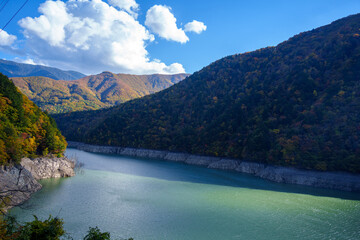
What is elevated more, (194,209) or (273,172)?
(273,172)

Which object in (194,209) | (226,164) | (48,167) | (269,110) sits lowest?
(194,209)

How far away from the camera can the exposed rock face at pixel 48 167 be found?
120 ft

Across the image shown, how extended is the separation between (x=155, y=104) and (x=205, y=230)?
98.9 metres

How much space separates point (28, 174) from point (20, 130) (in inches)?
337

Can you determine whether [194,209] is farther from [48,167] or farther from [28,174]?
[48,167]

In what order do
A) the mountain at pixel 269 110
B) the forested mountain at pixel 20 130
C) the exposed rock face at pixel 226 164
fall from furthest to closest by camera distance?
the exposed rock face at pixel 226 164
the mountain at pixel 269 110
the forested mountain at pixel 20 130

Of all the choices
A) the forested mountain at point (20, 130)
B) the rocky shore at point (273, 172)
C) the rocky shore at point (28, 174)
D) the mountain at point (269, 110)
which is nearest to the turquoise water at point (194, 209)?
the rocky shore at point (28, 174)

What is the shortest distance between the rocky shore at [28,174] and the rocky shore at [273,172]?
133 ft

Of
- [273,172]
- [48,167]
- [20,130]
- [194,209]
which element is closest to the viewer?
[194,209]

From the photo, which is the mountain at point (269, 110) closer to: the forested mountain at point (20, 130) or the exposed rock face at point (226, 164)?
the exposed rock face at point (226, 164)

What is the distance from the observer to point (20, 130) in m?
35.7

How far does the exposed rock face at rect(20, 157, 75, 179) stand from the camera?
36.7 m

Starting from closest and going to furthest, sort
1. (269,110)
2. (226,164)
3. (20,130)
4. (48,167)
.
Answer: (20,130)
(48,167)
(226,164)
(269,110)

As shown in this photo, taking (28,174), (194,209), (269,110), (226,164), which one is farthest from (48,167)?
(269,110)
